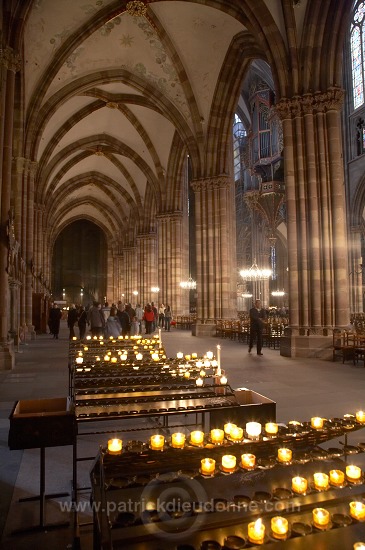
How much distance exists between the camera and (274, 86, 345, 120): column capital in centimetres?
1203

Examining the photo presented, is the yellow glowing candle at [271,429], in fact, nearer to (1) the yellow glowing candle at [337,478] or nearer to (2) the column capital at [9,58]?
(1) the yellow glowing candle at [337,478]

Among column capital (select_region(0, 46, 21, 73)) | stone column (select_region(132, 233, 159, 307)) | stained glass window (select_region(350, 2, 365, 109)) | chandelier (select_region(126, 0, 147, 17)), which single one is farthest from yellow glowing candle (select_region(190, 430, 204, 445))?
stone column (select_region(132, 233, 159, 307))

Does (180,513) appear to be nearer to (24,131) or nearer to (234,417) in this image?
(234,417)

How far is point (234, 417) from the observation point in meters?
3.55

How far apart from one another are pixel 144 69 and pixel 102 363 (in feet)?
57.8

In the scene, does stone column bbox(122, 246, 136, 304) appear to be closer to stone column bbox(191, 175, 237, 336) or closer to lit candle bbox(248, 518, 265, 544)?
stone column bbox(191, 175, 237, 336)

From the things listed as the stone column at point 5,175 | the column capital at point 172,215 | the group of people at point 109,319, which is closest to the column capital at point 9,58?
the stone column at point 5,175

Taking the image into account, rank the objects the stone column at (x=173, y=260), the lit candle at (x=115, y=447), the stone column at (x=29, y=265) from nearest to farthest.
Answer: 1. the lit candle at (x=115, y=447)
2. the stone column at (x=29, y=265)
3. the stone column at (x=173, y=260)

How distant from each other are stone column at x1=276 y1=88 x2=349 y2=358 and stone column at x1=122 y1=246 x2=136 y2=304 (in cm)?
2924

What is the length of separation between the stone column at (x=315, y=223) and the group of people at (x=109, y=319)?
4907 millimetres

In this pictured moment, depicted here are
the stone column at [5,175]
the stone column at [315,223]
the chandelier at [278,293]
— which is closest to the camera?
the stone column at [5,175]

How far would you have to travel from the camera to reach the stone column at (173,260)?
26984 mm

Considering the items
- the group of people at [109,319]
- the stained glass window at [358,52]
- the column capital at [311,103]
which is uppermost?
the stained glass window at [358,52]

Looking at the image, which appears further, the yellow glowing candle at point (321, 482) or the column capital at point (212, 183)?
the column capital at point (212, 183)
